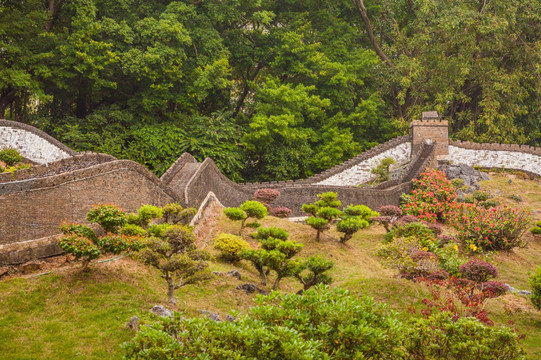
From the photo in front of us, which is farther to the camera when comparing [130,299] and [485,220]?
[485,220]

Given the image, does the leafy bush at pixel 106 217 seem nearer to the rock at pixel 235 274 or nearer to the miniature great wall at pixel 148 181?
the miniature great wall at pixel 148 181

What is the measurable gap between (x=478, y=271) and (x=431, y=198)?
1185 cm

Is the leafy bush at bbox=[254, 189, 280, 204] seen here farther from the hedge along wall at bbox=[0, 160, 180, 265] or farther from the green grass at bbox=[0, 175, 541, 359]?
the hedge along wall at bbox=[0, 160, 180, 265]

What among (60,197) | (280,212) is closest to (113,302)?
(60,197)

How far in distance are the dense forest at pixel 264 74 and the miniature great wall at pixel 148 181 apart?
2156 millimetres

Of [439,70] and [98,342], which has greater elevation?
[439,70]

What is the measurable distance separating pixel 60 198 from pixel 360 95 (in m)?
24.3

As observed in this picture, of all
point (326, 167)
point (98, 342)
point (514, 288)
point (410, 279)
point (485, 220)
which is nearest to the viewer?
point (98, 342)

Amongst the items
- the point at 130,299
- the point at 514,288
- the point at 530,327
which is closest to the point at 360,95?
the point at 514,288

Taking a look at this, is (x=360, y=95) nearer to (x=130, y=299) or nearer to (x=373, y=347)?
(x=130, y=299)

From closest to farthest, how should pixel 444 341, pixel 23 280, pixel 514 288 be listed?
pixel 444 341, pixel 23 280, pixel 514 288

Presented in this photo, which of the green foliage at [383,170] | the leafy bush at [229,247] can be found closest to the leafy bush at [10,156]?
the leafy bush at [229,247]

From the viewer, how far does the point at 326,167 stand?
96.1ft

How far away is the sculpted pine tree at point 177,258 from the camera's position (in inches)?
378
